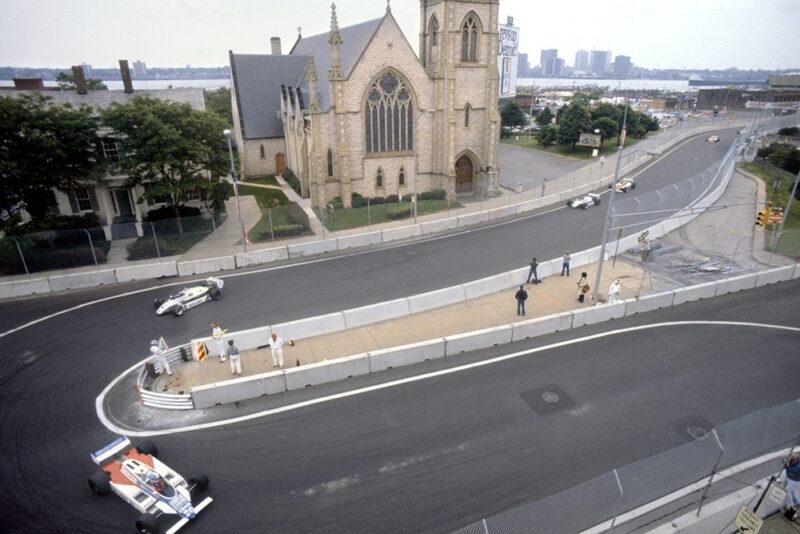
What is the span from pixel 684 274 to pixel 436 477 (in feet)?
64.2

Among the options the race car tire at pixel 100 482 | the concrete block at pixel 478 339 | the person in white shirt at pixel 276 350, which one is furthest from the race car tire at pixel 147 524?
the concrete block at pixel 478 339

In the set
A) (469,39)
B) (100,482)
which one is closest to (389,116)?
(469,39)

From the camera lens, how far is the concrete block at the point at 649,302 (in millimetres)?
20766

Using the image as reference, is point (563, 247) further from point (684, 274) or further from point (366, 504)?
point (366, 504)

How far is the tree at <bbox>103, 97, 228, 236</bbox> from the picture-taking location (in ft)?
93.0

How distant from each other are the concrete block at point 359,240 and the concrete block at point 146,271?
9827mm

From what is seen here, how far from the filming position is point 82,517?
37.0 feet

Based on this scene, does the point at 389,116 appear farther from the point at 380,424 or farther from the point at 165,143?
the point at 380,424

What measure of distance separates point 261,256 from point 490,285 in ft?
45.1

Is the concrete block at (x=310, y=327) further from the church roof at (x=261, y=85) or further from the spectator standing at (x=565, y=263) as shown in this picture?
the church roof at (x=261, y=85)

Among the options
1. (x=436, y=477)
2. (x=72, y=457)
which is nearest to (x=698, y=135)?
(x=436, y=477)

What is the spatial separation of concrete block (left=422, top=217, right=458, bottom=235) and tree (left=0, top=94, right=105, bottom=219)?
21.4 meters

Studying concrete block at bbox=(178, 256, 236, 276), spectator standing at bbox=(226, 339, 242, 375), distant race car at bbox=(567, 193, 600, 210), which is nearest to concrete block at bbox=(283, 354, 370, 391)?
spectator standing at bbox=(226, 339, 242, 375)

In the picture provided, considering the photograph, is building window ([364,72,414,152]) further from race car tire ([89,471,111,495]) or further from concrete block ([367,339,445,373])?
race car tire ([89,471,111,495])
